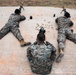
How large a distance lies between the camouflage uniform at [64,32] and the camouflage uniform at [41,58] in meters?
1.06

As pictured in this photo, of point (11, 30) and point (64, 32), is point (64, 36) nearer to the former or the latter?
point (64, 32)

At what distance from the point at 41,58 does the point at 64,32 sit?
93.0 inches

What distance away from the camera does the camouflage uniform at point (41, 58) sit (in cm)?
645

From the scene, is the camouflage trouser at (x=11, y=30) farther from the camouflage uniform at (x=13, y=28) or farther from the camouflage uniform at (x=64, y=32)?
the camouflage uniform at (x=64, y=32)

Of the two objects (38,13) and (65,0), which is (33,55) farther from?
(65,0)

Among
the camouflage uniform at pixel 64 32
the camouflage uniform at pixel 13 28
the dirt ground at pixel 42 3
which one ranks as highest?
the camouflage uniform at pixel 13 28

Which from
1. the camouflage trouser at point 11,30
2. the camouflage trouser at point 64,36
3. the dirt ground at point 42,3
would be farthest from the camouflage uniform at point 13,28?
the dirt ground at point 42,3

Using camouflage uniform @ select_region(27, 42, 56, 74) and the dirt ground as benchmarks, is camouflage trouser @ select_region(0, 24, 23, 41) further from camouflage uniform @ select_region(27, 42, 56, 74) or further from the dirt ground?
the dirt ground

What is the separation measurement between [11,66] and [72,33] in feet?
9.01

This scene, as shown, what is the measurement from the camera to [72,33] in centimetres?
853

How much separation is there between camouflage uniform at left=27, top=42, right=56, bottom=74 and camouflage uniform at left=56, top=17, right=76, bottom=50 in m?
1.06

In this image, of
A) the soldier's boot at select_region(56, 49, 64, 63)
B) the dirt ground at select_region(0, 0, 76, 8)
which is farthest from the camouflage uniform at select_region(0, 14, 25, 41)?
the dirt ground at select_region(0, 0, 76, 8)

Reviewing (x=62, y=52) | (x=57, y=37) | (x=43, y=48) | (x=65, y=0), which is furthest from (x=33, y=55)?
(x=65, y=0)

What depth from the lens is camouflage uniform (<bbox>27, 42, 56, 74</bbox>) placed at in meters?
6.45
